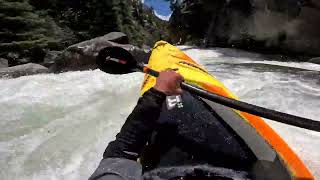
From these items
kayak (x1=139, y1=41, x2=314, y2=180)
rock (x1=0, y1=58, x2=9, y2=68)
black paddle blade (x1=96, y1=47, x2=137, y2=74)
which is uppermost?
black paddle blade (x1=96, y1=47, x2=137, y2=74)

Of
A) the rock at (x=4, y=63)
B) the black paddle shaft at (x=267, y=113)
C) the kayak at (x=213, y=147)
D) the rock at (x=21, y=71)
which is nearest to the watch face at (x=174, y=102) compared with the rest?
the kayak at (x=213, y=147)

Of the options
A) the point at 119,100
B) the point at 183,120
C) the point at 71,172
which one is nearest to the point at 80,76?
the point at 119,100

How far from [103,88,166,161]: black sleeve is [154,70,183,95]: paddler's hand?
0.03 meters

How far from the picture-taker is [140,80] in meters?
7.21

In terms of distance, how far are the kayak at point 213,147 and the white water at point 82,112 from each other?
1056mm

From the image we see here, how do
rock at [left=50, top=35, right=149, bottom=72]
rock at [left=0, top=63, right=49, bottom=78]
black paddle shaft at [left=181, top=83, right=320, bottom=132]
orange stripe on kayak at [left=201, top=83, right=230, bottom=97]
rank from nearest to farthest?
black paddle shaft at [left=181, top=83, right=320, bottom=132], orange stripe on kayak at [left=201, top=83, right=230, bottom=97], rock at [left=0, top=63, right=49, bottom=78], rock at [left=50, top=35, right=149, bottom=72]

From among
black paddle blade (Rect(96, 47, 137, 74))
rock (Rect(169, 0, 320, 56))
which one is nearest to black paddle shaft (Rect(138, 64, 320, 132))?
black paddle blade (Rect(96, 47, 137, 74))

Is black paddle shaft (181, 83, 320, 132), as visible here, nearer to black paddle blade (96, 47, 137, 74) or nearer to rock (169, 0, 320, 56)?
black paddle blade (96, 47, 137, 74)

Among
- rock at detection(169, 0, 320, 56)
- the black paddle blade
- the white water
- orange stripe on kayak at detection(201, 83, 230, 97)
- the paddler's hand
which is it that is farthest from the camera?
rock at detection(169, 0, 320, 56)

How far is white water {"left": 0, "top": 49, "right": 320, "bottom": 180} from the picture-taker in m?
3.82

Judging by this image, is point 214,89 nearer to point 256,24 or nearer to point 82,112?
point 82,112

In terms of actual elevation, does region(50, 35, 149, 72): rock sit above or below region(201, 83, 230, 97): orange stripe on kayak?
below

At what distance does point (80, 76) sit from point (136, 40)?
49.0 feet

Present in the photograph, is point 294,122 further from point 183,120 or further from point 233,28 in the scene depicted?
point 233,28
